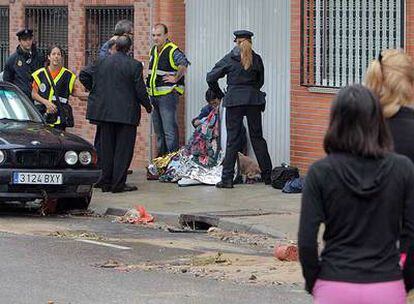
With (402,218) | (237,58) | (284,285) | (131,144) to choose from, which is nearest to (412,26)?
(237,58)

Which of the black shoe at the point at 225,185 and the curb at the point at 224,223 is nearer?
the curb at the point at 224,223

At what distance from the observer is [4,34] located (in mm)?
21016

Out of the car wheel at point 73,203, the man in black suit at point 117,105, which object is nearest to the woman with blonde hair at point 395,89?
the car wheel at point 73,203

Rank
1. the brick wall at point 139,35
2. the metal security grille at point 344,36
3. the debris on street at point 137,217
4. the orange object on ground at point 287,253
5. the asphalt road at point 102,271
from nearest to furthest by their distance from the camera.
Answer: the asphalt road at point 102,271
the orange object on ground at point 287,253
the debris on street at point 137,217
the metal security grille at point 344,36
the brick wall at point 139,35

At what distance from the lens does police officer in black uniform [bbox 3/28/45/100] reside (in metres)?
16.5

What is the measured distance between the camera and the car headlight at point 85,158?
12743mm

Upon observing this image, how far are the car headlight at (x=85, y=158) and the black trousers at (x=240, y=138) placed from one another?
2397 mm

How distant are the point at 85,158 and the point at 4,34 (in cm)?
883

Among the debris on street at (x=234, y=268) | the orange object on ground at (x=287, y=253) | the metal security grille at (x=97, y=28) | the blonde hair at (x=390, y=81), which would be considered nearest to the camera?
the blonde hair at (x=390, y=81)

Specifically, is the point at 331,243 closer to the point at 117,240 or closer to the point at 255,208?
the point at 117,240

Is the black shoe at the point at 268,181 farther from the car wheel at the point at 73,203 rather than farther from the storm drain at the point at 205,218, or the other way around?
the car wheel at the point at 73,203

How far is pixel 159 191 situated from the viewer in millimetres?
14875

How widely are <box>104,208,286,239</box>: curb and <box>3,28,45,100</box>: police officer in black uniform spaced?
3.81 meters

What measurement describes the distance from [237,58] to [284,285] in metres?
6.34
